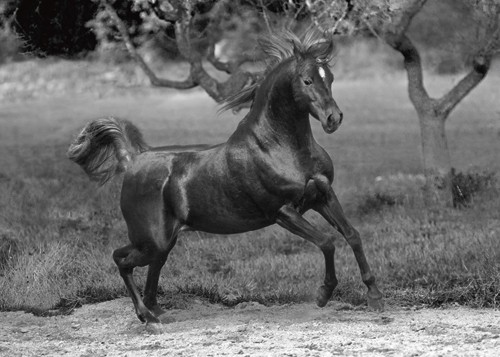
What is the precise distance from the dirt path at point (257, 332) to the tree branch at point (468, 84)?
5535 millimetres

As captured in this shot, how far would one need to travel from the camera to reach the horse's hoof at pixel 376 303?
7160mm

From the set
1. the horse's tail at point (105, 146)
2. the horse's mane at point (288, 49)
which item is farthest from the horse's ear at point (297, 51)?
the horse's tail at point (105, 146)

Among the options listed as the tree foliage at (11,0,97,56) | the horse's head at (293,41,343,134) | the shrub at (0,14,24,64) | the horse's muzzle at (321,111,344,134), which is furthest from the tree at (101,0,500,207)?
the horse's muzzle at (321,111,344,134)

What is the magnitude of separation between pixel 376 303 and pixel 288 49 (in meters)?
1.91

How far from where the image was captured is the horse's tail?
25.4ft

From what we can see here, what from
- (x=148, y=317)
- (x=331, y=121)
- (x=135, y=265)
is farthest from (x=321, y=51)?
(x=148, y=317)

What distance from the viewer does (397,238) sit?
33.7ft

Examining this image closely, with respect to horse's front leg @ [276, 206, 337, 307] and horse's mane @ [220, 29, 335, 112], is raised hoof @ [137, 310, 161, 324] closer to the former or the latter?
horse's front leg @ [276, 206, 337, 307]

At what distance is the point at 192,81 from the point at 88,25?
153cm

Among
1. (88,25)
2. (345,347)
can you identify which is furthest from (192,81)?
(345,347)

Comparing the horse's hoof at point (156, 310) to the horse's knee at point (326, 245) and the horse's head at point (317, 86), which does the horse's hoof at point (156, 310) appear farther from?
the horse's head at point (317, 86)

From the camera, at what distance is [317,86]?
6.62 m

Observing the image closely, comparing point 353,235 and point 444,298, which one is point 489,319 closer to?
point 444,298

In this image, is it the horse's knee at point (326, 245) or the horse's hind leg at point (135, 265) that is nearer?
the horse's knee at point (326, 245)
